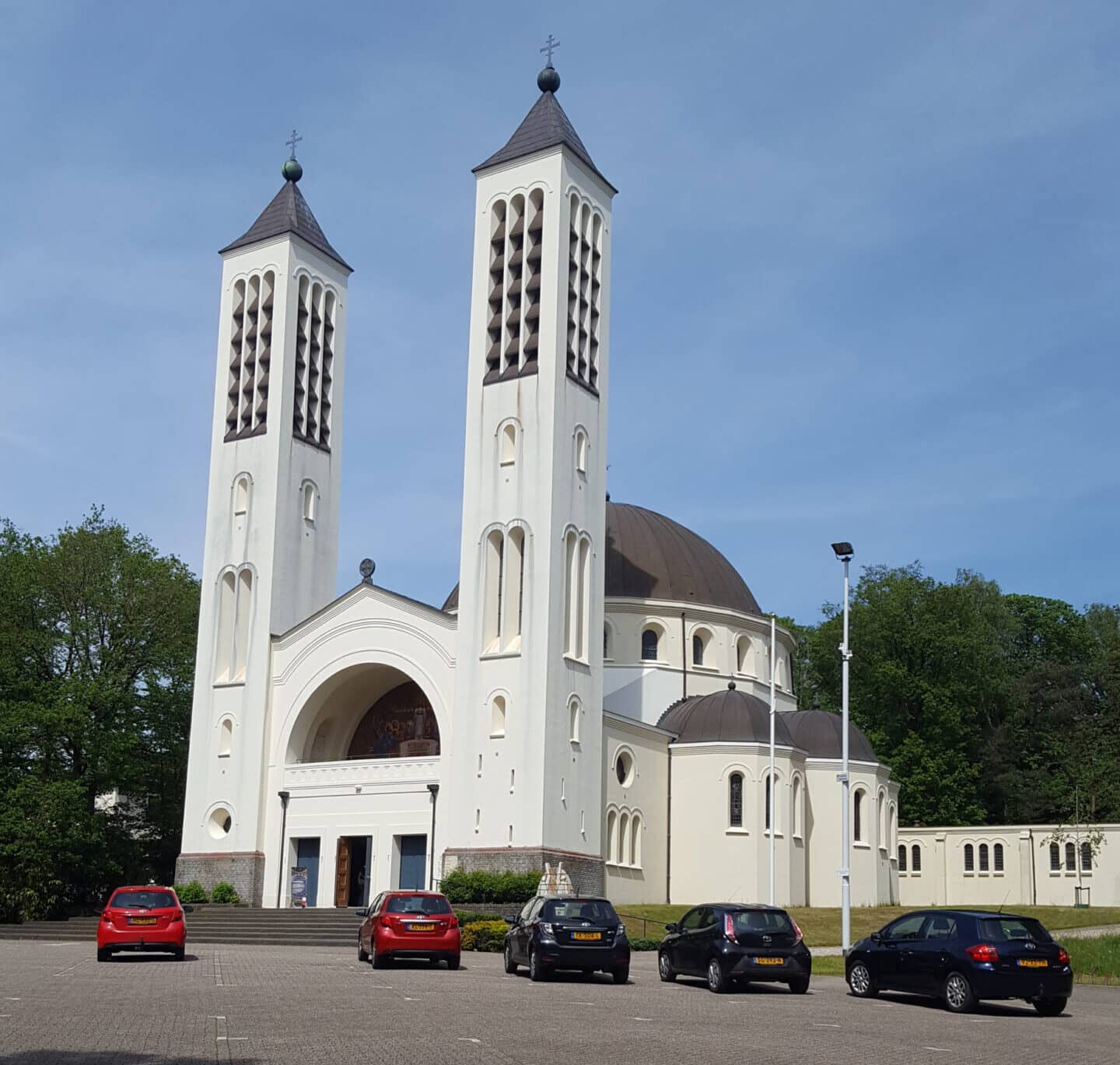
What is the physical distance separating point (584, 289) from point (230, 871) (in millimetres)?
21329

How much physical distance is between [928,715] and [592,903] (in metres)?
48.7

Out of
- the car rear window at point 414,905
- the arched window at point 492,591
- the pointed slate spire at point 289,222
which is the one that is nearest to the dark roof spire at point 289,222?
the pointed slate spire at point 289,222

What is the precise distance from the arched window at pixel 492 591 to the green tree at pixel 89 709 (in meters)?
15.5

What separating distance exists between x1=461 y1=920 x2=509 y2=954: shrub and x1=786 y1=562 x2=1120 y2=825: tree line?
37.0m

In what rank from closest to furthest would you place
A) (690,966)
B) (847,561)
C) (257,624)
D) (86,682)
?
(690,966) < (847,561) < (257,624) < (86,682)

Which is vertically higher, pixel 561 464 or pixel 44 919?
pixel 561 464

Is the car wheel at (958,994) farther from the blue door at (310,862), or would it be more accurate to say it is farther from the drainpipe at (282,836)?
the drainpipe at (282,836)

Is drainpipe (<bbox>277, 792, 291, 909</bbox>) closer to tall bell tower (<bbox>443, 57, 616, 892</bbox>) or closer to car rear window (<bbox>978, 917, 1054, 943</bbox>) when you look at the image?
tall bell tower (<bbox>443, 57, 616, 892</bbox>)

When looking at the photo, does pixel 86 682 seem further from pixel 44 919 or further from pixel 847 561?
pixel 847 561

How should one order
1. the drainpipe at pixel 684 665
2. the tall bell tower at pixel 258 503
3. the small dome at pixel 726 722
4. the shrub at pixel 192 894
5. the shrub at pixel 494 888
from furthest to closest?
1. the drainpipe at pixel 684 665
2. the small dome at pixel 726 722
3. the tall bell tower at pixel 258 503
4. the shrub at pixel 192 894
5. the shrub at pixel 494 888

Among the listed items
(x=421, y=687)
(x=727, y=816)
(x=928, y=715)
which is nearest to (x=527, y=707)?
(x=421, y=687)

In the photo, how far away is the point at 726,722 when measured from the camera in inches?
1954

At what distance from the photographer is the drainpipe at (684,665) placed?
55.1 meters

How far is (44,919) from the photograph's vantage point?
46000 mm
